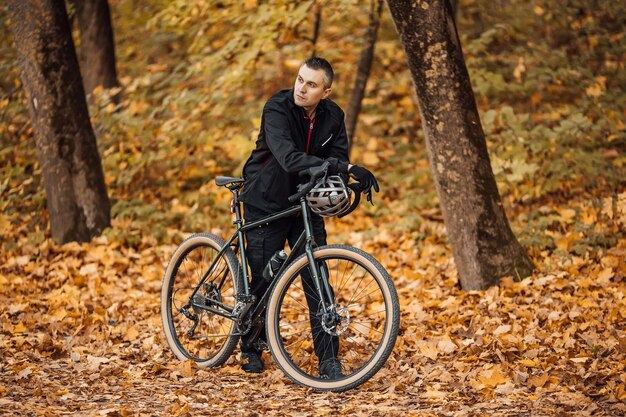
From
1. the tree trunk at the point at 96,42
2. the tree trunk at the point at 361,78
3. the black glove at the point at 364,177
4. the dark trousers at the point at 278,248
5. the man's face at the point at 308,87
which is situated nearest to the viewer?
the black glove at the point at 364,177

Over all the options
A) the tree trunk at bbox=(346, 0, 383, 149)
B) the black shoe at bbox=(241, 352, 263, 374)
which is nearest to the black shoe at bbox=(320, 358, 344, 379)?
the black shoe at bbox=(241, 352, 263, 374)

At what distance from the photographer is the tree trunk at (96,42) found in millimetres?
11617

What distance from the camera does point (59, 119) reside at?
8.38m

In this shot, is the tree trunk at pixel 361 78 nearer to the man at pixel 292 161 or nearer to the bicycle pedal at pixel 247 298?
the man at pixel 292 161

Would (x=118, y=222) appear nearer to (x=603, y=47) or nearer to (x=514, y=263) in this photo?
(x=514, y=263)

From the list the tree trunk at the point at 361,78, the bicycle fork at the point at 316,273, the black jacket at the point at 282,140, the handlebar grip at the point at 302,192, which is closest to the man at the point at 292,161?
the black jacket at the point at 282,140

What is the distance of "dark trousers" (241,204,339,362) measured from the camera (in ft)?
15.4

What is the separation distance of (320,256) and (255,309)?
715 mm

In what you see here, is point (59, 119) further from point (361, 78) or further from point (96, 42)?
point (361, 78)

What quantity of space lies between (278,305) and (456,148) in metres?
2.48

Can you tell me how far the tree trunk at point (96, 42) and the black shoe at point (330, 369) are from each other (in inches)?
333

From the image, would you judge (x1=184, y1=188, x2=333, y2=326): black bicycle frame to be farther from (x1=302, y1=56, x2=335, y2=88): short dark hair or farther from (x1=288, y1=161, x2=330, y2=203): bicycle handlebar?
(x1=302, y1=56, x2=335, y2=88): short dark hair

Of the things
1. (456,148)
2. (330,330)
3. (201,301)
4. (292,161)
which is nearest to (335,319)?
(330,330)

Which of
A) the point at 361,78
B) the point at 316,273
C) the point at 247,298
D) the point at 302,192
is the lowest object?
the point at 247,298
